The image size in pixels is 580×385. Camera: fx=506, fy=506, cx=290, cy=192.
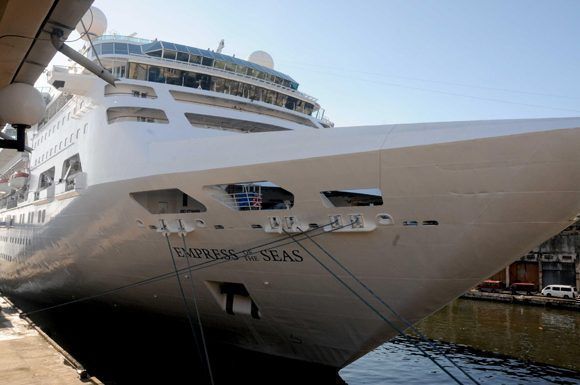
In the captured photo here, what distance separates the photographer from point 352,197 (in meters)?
8.50

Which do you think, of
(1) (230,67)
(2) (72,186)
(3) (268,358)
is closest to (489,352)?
(3) (268,358)

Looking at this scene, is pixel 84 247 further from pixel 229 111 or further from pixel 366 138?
pixel 366 138

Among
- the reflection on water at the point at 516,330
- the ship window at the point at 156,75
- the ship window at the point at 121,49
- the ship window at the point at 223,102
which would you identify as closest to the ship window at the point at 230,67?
the ship window at the point at 223,102

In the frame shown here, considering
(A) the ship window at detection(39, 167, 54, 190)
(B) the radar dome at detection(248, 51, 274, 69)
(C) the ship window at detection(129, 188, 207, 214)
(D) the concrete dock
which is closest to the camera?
(D) the concrete dock

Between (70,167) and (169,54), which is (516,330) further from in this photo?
(70,167)

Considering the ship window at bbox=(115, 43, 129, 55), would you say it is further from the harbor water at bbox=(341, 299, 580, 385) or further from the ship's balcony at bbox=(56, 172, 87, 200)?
the harbor water at bbox=(341, 299, 580, 385)

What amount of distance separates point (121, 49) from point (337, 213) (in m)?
9.01

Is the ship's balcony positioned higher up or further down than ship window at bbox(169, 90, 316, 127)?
further down

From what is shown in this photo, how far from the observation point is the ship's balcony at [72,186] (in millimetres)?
Result: 12055

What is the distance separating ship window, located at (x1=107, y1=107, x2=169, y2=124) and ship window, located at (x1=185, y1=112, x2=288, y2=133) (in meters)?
0.74

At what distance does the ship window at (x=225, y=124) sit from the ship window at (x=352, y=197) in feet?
15.4

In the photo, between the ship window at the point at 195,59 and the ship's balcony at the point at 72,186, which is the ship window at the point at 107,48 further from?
the ship's balcony at the point at 72,186

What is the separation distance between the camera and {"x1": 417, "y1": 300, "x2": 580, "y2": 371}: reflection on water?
52.6 feet

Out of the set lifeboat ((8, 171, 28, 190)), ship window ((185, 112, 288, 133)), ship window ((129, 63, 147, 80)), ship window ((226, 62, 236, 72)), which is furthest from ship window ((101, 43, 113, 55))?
lifeboat ((8, 171, 28, 190))
